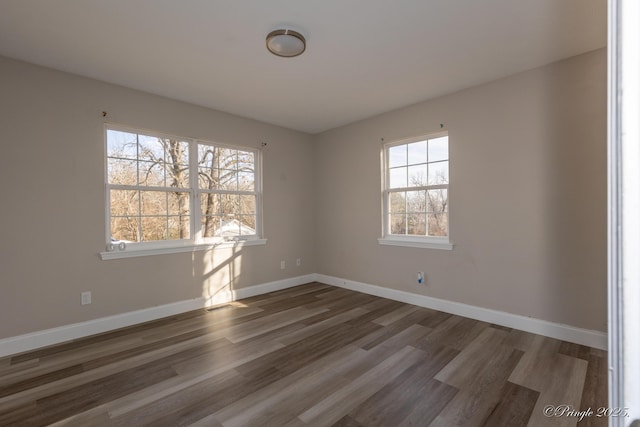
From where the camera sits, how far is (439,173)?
3.77 meters

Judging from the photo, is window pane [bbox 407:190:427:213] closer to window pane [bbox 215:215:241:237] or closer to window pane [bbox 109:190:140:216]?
window pane [bbox 215:215:241:237]

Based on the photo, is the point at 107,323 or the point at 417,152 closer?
the point at 107,323

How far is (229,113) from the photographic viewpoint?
4.22 m

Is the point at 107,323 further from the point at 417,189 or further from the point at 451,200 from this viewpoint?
the point at 451,200

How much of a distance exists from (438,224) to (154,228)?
3437 millimetres

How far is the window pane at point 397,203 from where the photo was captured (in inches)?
163

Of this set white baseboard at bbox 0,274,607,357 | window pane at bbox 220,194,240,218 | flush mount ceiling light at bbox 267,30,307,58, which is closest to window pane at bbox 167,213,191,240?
window pane at bbox 220,194,240,218

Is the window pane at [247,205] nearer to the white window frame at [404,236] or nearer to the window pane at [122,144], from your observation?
the window pane at [122,144]

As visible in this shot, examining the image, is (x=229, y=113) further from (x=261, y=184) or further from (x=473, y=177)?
Answer: (x=473, y=177)

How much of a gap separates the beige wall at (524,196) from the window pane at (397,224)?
11.7 inches

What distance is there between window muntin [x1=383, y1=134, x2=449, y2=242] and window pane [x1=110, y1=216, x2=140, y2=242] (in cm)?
316

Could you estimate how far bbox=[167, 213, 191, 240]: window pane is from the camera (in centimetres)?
373

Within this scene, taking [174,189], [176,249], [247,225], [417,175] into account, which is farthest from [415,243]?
[174,189]

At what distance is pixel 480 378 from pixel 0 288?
4.04m
